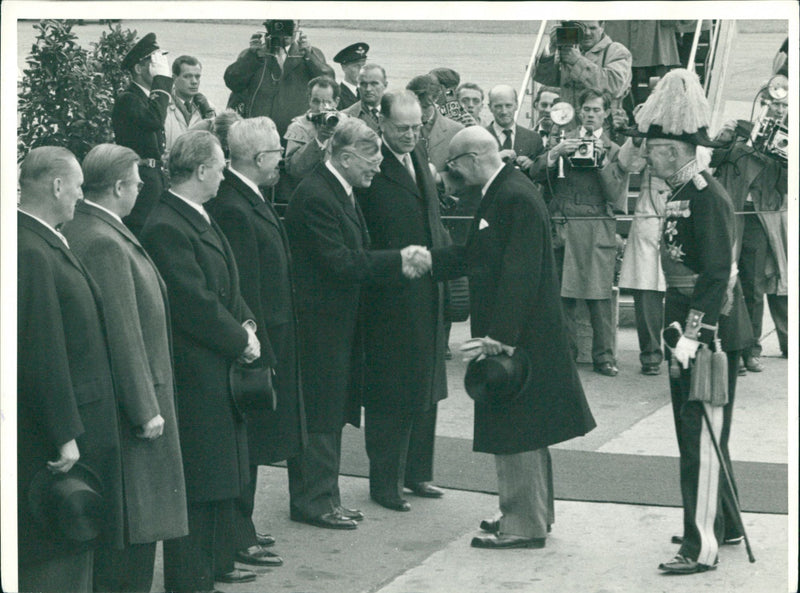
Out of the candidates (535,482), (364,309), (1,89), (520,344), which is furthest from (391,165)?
(1,89)

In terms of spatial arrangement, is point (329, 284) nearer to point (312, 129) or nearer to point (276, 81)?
point (312, 129)

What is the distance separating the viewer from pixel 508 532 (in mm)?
6363

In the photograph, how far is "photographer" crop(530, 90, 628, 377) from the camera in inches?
371

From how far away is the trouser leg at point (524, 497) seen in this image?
20.8 ft

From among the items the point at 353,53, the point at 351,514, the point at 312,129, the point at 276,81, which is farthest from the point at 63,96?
the point at 351,514

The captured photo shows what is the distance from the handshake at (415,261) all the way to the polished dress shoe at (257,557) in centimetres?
147

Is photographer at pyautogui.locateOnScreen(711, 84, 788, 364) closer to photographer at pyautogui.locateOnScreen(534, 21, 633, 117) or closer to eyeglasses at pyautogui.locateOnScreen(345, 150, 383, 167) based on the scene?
photographer at pyautogui.locateOnScreen(534, 21, 633, 117)

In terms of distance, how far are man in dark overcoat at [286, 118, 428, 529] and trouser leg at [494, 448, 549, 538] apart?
2.41 feet

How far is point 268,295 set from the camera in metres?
6.21

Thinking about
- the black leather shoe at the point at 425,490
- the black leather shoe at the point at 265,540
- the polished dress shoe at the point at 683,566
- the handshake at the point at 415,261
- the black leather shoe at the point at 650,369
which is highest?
the handshake at the point at 415,261

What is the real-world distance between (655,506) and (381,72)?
146 inches

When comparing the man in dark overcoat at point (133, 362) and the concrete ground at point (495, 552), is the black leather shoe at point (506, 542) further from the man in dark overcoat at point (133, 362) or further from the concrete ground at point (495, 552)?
the man in dark overcoat at point (133, 362)

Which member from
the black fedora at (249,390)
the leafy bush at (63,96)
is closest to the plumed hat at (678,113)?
the black fedora at (249,390)

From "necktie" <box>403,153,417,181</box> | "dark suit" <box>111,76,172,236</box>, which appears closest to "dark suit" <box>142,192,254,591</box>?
"necktie" <box>403,153,417,181</box>
